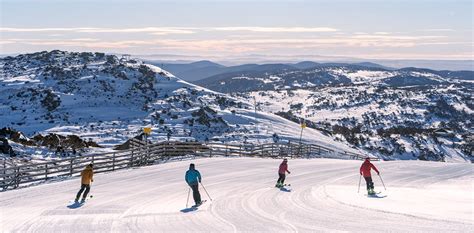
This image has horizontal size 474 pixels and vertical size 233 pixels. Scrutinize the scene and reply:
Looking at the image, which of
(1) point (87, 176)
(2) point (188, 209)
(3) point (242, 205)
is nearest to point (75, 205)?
(1) point (87, 176)

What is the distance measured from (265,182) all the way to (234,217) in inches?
412

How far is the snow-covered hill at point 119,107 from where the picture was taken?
80.3 meters

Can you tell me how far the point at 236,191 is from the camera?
932 inches

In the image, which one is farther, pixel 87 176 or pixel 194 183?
pixel 87 176

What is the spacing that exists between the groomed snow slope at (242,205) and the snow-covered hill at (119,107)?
42821 mm

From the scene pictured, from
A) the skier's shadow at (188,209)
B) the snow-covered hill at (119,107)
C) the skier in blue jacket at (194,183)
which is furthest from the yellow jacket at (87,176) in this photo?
the snow-covered hill at (119,107)

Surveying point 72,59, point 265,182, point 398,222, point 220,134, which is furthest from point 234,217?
point 72,59

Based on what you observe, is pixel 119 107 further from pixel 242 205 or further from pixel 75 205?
pixel 242 205

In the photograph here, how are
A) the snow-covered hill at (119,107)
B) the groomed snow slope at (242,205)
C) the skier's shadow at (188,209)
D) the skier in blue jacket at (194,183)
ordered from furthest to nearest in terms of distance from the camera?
the snow-covered hill at (119,107)
the skier in blue jacket at (194,183)
the skier's shadow at (188,209)
the groomed snow slope at (242,205)

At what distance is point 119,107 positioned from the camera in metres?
93.9

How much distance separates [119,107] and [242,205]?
253 feet

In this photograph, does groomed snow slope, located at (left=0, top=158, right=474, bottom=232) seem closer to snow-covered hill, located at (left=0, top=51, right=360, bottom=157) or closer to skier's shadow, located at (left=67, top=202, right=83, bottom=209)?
skier's shadow, located at (left=67, top=202, right=83, bottom=209)

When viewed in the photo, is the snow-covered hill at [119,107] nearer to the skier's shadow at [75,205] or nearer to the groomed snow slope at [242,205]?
the groomed snow slope at [242,205]

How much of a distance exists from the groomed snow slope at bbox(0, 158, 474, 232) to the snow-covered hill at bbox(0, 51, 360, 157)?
4282 cm
